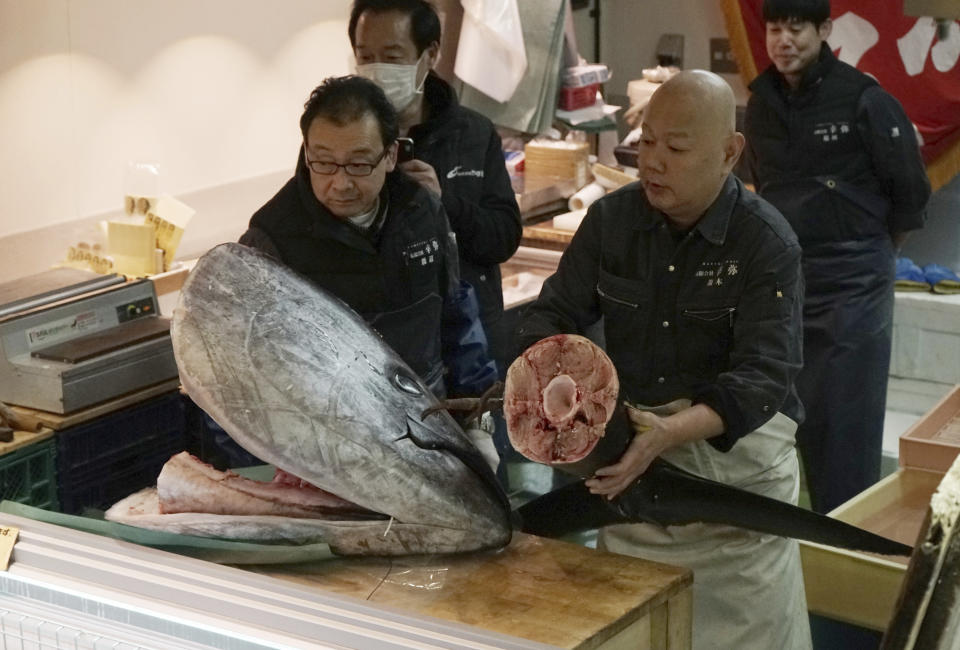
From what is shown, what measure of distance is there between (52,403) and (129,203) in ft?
4.67

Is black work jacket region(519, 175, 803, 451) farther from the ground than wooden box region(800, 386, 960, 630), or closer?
farther from the ground

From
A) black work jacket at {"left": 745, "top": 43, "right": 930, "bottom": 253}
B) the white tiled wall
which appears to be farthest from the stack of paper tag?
black work jacket at {"left": 745, "top": 43, "right": 930, "bottom": 253}

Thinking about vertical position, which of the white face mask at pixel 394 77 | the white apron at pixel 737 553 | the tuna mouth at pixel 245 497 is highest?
the white face mask at pixel 394 77

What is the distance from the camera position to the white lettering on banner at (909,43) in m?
6.21

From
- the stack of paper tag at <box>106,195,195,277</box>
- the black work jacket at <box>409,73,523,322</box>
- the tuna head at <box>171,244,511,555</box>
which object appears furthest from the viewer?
the stack of paper tag at <box>106,195,195,277</box>

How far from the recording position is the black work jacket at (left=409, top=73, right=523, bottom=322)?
11.7ft

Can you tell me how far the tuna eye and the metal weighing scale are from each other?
4.76ft

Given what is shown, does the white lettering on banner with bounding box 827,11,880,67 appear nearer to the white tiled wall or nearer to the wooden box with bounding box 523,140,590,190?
the wooden box with bounding box 523,140,590,190

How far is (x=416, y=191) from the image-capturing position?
2.83m

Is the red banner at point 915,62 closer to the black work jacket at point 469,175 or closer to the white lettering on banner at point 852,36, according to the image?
the white lettering on banner at point 852,36

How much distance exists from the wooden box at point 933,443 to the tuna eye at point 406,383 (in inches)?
75.9

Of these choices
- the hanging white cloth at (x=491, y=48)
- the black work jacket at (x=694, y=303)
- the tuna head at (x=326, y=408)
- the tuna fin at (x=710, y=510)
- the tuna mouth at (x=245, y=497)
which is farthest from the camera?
the hanging white cloth at (x=491, y=48)

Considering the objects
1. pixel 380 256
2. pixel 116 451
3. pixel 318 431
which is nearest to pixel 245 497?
pixel 318 431

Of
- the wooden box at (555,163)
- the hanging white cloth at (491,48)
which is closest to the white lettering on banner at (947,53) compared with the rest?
the wooden box at (555,163)
